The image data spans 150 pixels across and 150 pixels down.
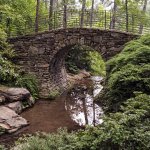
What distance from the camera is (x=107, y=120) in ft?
24.2

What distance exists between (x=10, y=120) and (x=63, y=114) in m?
3.17

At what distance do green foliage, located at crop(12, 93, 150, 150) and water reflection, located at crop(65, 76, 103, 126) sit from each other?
4.67m

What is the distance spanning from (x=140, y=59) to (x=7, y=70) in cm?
750

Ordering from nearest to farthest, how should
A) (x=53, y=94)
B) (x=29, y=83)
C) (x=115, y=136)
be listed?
(x=115, y=136) < (x=29, y=83) < (x=53, y=94)

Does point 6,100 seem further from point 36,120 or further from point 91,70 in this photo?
point 91,70

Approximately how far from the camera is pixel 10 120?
1264 centimetres

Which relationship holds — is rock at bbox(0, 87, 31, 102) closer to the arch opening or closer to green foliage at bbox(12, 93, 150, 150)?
the arch opening

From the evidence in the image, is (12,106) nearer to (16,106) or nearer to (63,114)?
(16,106)

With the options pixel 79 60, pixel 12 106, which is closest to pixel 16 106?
pixel 12 106

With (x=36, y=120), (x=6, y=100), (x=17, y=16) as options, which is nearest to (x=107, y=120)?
(x=36, y=120)

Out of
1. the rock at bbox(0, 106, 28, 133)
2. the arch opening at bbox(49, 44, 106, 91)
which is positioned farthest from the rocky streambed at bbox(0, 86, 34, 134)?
the arch opening at bbox(49, 44, 106, 91)

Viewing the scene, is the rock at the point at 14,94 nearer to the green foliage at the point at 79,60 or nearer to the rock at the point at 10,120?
the rock at the point at 10,120

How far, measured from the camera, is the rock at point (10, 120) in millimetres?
12174

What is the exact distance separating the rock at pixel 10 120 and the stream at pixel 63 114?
24cm
